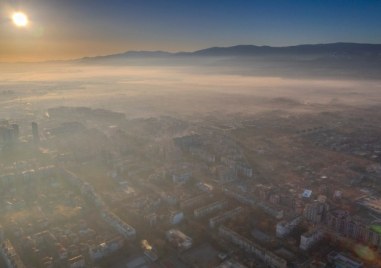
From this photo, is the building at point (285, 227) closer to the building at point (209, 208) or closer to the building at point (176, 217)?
the building at point (209, 208)

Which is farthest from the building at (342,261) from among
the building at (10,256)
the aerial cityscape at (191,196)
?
the building at (10,256)

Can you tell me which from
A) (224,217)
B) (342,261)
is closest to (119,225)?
(224,217)

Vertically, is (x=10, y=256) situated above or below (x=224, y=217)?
below

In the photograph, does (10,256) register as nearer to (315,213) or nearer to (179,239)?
(179,239)

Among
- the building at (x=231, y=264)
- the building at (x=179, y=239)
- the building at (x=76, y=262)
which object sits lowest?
the building at (x=76, y=262)

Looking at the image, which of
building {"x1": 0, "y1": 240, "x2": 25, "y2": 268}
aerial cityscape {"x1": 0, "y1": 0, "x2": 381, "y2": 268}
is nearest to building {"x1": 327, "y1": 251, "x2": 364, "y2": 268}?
aerial cityscape {"x1": 0, "y1": 0, "x2": 381, "y2": 268}

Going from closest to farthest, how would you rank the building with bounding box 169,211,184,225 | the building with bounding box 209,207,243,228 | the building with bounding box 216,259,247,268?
1. the building with bounding box 216,259,247,268
2. the building with bounding box 209,207,243,228
3. the building with bounding box 169,211,184,225

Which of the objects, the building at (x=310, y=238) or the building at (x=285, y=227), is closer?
the building at (x=310, y=238)

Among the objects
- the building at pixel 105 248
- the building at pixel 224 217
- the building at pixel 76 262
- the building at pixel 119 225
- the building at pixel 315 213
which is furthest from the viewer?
the building at pixel 315 213

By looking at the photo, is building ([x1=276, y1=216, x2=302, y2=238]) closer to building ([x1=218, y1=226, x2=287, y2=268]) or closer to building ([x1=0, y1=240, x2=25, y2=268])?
building ([x1=218, y1=226, x2=287, y2=268])
